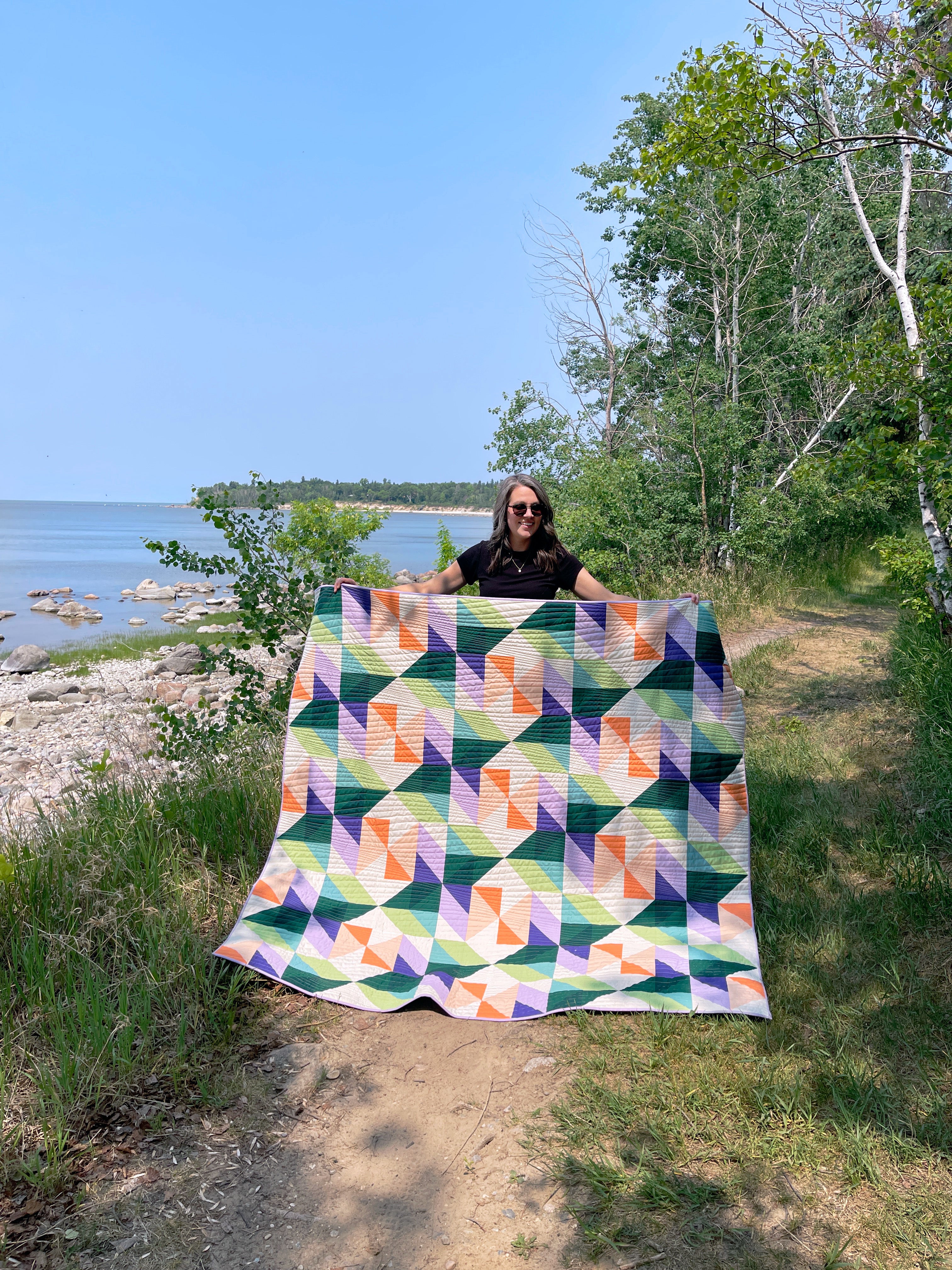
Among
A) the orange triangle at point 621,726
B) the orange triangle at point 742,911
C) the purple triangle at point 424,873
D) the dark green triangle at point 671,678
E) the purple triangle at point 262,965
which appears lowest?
the purple triangle at point 262,965

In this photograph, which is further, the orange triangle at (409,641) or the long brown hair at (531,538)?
the long brown hair at (531,538)

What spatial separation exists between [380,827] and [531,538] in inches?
58.8

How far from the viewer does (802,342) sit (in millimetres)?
13438

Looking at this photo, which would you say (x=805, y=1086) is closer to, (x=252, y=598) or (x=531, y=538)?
Result: (x=531, y=538)

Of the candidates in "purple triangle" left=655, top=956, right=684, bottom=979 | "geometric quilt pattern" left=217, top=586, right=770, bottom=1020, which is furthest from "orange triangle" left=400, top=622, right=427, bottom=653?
"purple triangle" left=655, top=956, right=684, bottom=979

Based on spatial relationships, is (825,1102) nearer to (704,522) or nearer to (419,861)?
(419,861)

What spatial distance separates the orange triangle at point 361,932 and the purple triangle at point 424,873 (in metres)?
0.26

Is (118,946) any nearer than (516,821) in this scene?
Yes

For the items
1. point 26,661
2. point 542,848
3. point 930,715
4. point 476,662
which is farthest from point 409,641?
point 26,661

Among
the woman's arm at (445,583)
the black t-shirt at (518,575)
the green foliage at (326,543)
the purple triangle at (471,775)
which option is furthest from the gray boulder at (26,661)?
the purple triangle at (471,775)

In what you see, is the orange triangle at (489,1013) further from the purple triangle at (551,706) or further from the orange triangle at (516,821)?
the purple triangle at (551,706)

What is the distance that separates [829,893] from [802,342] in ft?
39.3

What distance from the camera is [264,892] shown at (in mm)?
3352

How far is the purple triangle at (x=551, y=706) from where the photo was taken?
3.46 m
